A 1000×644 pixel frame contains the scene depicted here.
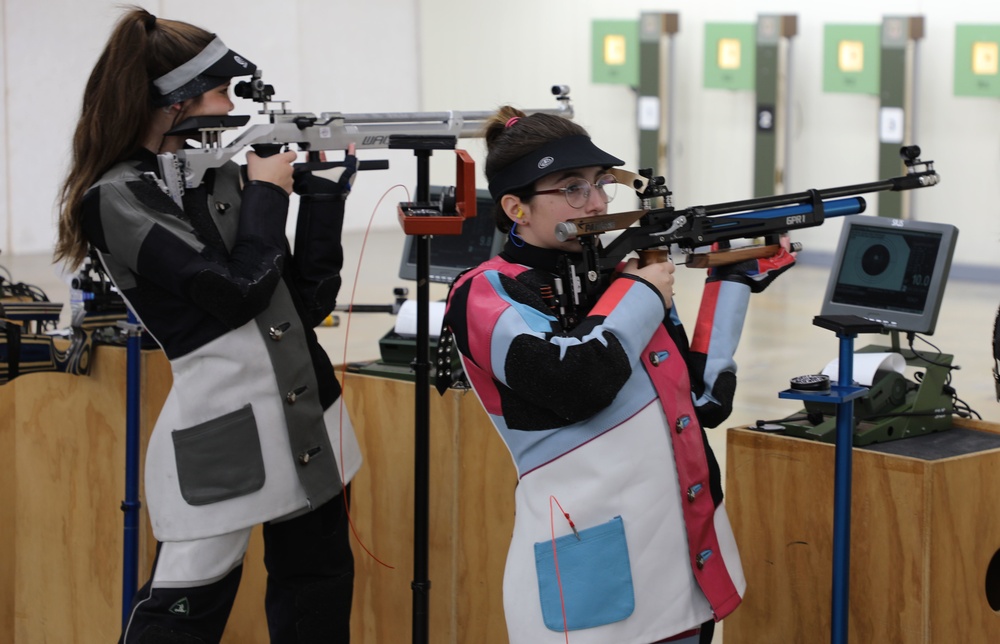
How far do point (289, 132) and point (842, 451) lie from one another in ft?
3.87

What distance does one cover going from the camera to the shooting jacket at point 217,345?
2.12m

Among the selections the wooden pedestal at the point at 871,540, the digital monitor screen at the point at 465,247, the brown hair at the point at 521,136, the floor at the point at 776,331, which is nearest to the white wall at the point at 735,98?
the floor at the point at 776,331

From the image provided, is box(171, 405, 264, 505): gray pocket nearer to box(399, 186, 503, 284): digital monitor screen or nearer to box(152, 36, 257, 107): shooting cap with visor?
box(152, 36, 257, 107): shooting cap with visor

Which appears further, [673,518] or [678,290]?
[678,290]

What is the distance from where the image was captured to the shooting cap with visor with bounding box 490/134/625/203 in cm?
184

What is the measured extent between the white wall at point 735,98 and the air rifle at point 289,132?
6.28 metres

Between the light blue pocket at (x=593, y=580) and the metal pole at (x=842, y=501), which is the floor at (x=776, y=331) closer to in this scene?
the metal pole at (x=842, y=501)

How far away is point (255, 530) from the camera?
9.98 feet

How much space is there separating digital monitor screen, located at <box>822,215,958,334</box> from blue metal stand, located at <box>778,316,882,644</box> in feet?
1.33

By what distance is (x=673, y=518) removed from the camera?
185 cm

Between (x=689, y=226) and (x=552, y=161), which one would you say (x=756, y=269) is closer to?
(x=689, y=226)

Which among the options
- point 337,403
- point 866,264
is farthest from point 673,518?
point 866,264

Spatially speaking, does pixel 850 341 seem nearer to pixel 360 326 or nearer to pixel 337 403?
pixel 337 403

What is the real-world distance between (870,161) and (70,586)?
7.03 metres
